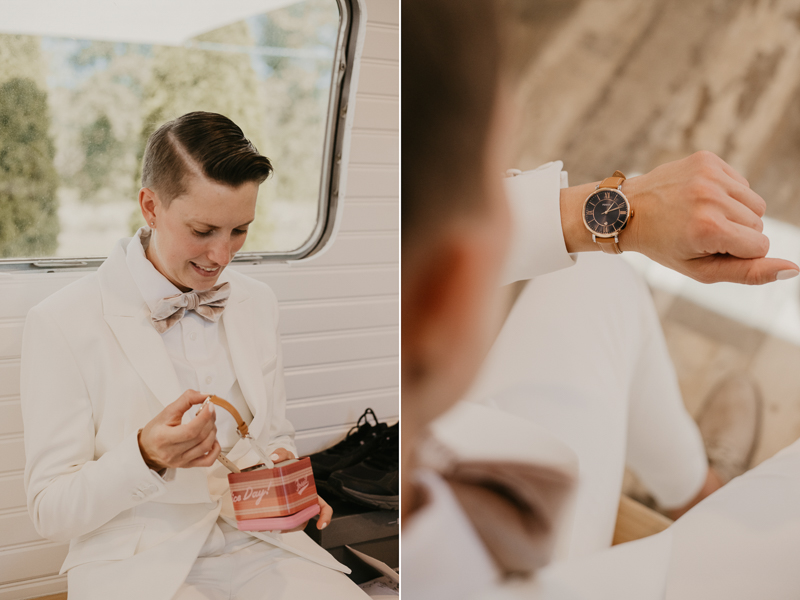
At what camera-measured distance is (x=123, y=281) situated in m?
1.63

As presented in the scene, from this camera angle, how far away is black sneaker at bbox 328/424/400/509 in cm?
221

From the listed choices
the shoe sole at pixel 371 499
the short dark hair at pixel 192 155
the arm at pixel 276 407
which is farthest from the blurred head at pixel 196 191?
the shoe sole at pixel 371 499

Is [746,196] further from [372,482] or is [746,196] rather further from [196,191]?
[372,482]

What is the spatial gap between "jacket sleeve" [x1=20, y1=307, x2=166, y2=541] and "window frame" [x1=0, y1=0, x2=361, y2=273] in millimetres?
922

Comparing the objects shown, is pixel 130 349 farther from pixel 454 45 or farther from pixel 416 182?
pixel 454 45

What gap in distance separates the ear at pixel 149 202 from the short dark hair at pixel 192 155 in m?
0.02

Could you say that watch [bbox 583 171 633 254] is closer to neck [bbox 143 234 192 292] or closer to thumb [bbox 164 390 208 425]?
thumb [bbox 164 390 208 425]

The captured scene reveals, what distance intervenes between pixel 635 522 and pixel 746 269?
445mm

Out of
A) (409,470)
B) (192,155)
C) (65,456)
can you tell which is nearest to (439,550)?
(409,470)

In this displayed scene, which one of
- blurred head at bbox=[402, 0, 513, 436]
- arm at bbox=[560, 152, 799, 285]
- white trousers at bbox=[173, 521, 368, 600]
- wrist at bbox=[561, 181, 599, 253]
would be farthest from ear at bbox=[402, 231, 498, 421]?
white trousers at bbox=[173, 521, 368, 600]

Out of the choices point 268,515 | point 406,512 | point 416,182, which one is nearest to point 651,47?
point 416,182

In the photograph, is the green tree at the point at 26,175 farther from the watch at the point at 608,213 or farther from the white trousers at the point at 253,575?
the watch at the point at 608,213

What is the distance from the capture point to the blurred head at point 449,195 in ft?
3.59

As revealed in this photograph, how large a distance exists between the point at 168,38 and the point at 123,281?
45.5 inches
